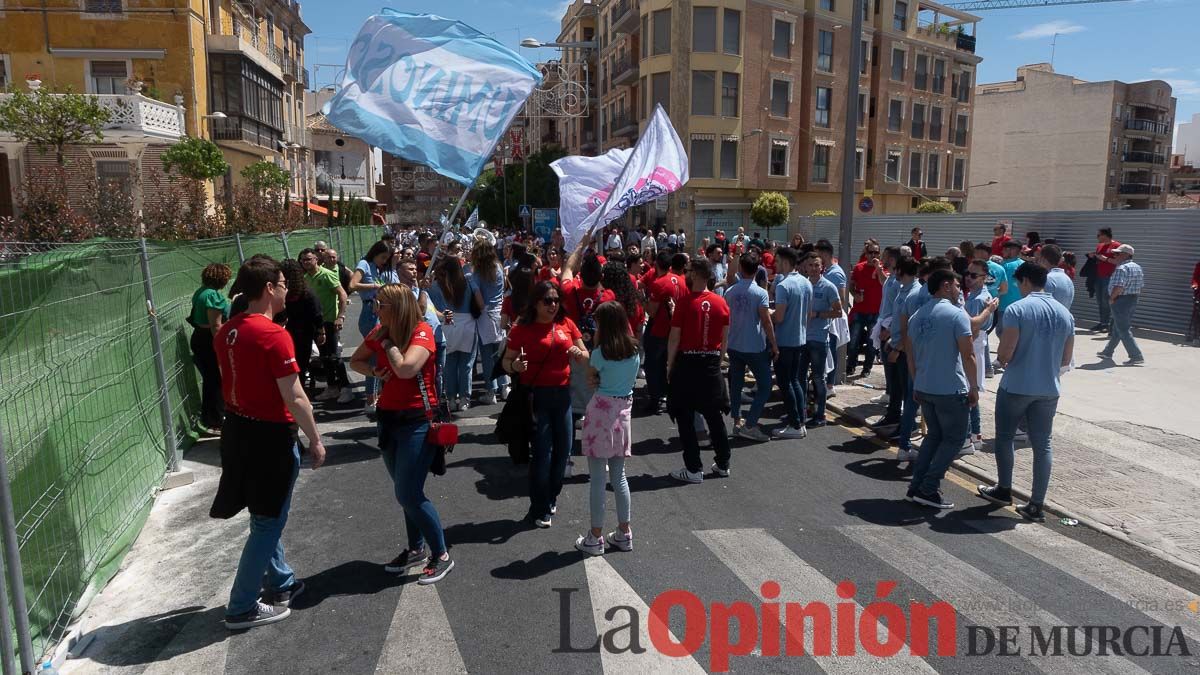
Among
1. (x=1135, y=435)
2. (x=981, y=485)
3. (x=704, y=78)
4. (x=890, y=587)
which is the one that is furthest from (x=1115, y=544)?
(x=704, y=78)

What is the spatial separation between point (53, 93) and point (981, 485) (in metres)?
23.7

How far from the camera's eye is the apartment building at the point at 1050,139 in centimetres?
5853

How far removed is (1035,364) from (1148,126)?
256 ft

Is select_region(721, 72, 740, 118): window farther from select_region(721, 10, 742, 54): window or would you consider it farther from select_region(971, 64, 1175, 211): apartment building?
select_region(971, 64, 1175, 211): apartment building

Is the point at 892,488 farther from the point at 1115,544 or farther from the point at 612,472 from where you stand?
the point at 612,472

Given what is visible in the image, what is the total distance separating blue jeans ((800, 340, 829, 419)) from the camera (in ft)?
27.3

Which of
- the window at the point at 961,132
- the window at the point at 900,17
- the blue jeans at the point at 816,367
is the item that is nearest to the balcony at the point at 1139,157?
the window at the point at 961,132

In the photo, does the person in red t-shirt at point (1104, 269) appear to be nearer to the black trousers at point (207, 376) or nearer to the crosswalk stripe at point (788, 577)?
the crosswalk stripe at point (788, 577)

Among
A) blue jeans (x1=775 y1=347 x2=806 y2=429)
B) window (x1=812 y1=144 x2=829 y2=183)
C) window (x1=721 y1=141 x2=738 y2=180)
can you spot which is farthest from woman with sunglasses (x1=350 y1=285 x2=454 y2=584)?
window (x1=812 y1=144 x2=829 y2=183)

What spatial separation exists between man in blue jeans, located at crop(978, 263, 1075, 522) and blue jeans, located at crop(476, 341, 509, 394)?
5.53m

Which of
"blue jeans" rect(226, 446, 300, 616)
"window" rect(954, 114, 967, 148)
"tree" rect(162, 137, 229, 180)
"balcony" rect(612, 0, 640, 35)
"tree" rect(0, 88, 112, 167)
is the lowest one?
"blue jeans" rect(226, 446, 300, 616)

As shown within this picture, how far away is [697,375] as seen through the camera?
6496 millimetres

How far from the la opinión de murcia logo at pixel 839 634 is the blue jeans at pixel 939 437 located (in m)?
1.72

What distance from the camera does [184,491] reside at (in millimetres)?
6254
